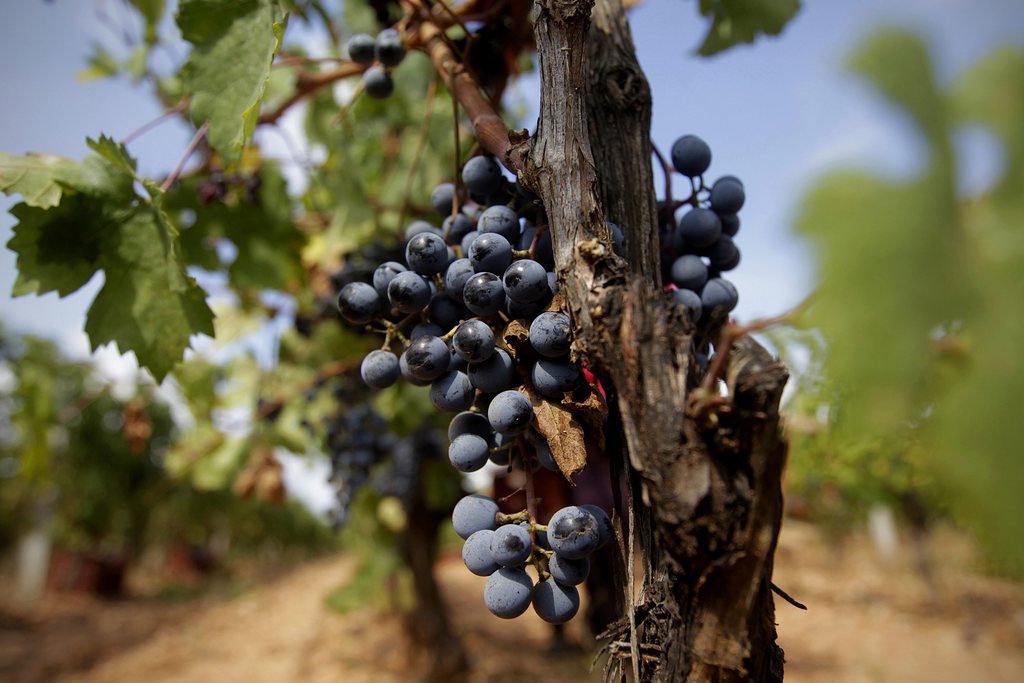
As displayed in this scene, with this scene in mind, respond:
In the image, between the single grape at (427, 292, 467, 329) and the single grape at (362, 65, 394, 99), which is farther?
the single grape at (362, 65, 394, 99)

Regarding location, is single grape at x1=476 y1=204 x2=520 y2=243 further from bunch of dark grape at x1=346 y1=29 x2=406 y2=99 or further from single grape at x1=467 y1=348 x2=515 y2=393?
bunch of dark grape at x1=346 y1=29 x2=406 y2=99

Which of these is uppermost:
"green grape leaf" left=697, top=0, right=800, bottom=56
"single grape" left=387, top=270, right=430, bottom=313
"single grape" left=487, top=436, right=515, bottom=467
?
"green grape leaf" left=697, top=0, right=800, bottom=56

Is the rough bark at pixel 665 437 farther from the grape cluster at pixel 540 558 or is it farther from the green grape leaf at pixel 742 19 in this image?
the green grape leaf at pixel 742 19

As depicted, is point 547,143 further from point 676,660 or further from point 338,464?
point 338,464

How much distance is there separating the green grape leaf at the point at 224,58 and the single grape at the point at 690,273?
1074 millimetres

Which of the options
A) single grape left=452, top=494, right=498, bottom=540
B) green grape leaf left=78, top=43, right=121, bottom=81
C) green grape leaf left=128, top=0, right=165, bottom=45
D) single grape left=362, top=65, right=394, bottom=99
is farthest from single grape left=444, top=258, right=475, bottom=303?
green grape leaf left=78, top=43, right=121, bottom=81

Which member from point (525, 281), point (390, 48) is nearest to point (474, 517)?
point (525, 281)

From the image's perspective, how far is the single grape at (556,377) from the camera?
0.90m

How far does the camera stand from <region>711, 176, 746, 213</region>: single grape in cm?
123

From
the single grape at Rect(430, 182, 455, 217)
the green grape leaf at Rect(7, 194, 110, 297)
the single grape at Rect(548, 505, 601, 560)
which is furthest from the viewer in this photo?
the green grape leaf at Rect(7, 194, 110, 297)

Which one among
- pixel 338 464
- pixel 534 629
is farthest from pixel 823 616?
pixel 338 464

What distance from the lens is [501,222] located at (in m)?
1.05

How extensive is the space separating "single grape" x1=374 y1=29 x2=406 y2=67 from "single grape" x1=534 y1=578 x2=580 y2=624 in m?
1.37

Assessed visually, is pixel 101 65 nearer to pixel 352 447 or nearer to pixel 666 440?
pixel 352 447
